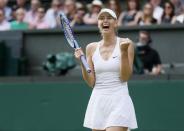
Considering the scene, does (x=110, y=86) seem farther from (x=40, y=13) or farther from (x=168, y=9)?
(x=40, y=13)

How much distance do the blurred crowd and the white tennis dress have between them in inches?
199

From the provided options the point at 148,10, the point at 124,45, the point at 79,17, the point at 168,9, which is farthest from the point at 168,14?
the point at 124,45

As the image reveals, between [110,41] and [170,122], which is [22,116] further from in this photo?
[110,41]

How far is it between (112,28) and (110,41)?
14 cm

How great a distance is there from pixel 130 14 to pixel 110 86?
225 inches

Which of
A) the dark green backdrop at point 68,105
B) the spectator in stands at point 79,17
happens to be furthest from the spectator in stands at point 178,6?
the dark green backdrop at point 68,105

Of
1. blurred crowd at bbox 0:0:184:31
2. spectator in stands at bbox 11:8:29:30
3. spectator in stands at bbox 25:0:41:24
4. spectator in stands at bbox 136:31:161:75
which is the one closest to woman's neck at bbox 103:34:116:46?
spectator in stands at bbox 136:31:161:75

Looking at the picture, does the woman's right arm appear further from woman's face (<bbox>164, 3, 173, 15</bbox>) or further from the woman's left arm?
woman's face (<bbox>164, 3, 173, 15</bbox>)

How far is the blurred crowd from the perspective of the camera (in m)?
11.8

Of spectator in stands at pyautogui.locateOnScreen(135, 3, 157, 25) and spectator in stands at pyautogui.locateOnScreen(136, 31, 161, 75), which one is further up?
spectator in stands at pyautogui.locateOnScreen(135, 3, 157, 25)

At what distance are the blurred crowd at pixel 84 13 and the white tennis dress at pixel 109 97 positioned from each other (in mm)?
5064

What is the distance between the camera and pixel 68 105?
10508mm

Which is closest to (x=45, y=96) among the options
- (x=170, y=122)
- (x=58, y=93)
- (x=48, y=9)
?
(x=58, y=93)

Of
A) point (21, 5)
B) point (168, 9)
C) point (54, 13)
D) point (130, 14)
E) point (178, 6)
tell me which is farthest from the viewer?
point (21, 5)
